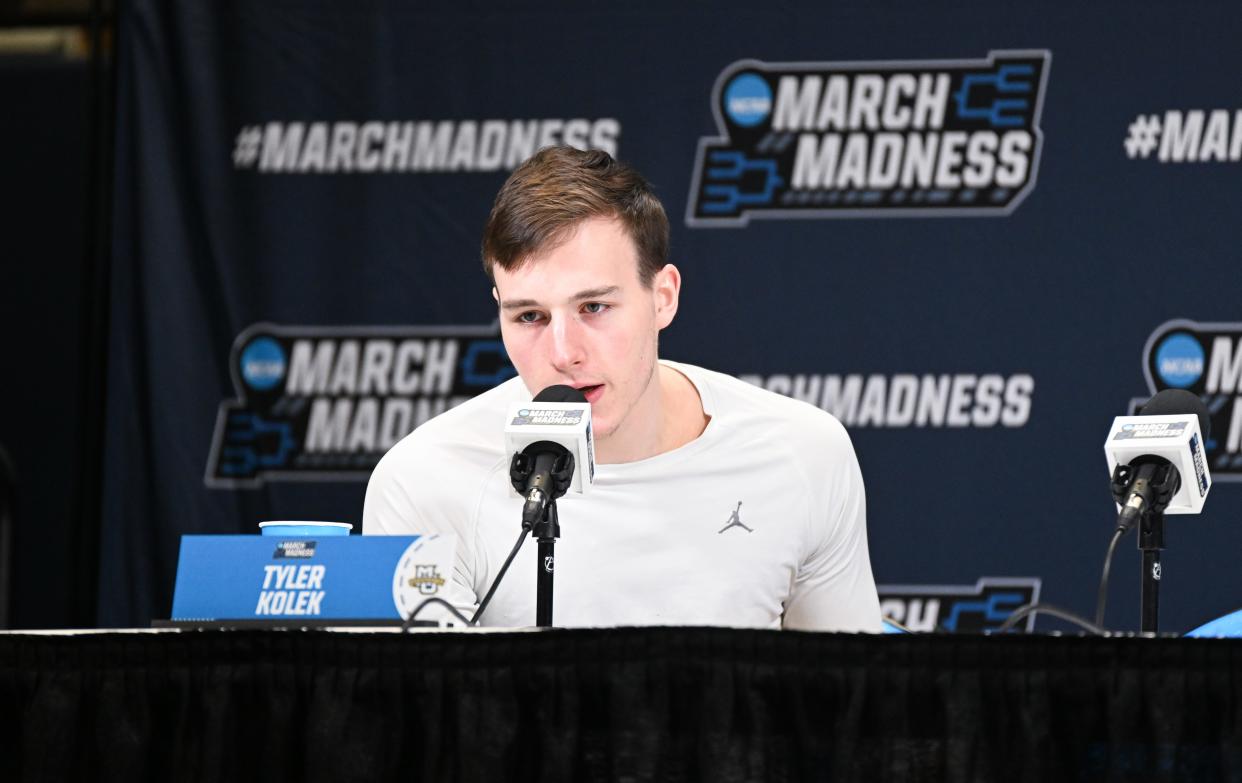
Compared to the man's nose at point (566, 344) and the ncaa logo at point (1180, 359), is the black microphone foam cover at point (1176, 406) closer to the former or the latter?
the man's nose at point (566, 344)

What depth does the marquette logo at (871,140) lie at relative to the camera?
147 inches

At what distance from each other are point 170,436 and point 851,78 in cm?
187

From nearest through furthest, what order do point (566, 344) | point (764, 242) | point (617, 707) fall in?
1. point (617, 707)
2. point (566, 344)
3. point (764, 242)

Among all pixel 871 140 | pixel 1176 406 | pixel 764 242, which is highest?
pixel 871 140

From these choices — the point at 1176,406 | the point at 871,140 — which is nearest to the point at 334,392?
the point at 871,140

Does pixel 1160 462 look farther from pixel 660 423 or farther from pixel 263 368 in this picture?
pixel 263 368

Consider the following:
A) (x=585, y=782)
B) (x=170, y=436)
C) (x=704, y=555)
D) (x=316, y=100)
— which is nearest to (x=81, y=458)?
(x=170, y=436)

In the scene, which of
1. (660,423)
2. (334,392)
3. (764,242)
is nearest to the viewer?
(660,423)

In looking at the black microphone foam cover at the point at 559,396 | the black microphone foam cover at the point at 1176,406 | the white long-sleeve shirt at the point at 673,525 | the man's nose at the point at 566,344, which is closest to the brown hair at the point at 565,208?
the man's nose at the point at 566,344

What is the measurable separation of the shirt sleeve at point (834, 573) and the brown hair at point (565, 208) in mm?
457

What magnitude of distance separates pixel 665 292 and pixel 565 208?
11.1 inches

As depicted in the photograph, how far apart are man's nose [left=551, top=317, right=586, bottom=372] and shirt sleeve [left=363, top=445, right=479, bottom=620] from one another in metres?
0.32

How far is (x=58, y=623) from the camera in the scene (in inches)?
161

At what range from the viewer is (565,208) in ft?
7.75
